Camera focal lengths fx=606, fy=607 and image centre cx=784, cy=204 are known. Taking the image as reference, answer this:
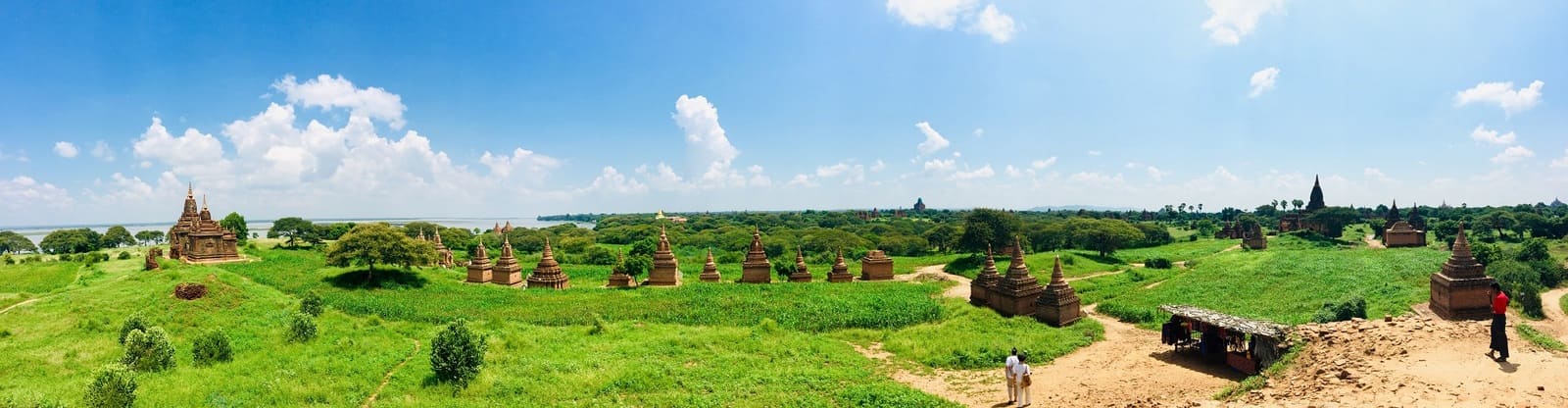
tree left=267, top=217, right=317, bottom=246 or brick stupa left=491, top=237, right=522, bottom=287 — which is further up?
tree left=267, top=217, right=317, bottom=246

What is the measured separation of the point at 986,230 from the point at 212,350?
153 feet

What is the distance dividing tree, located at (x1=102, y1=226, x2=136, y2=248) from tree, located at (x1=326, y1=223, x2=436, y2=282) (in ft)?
175

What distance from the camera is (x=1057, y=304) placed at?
21.9 meters

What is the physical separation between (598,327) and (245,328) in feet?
39.7

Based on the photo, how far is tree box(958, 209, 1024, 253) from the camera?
165 feet

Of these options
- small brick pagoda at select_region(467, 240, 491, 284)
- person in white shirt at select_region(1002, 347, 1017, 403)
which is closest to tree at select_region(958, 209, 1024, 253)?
small brick pagoda at select_region(467, 240, 491, 284)

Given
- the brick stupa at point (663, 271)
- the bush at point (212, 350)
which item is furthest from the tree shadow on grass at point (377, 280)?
the bush at point (212, 350)

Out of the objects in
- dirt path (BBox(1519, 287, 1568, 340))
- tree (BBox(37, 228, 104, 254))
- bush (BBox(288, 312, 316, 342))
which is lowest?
bush (BBox(288, 312, 316, 342))

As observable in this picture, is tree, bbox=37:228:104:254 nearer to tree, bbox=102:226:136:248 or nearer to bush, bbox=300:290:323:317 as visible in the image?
tree, bbox=102:226:136:248

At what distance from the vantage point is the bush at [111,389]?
11758mm

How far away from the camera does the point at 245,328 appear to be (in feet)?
68.5

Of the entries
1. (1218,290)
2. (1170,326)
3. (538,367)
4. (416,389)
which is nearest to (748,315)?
(538,367)

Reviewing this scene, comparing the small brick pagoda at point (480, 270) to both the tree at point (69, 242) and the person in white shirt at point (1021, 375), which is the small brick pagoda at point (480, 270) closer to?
the person in white shirt at point (1021, 375)

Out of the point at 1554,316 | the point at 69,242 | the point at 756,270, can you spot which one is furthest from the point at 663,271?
the point at 69,242
